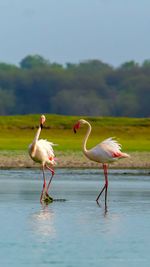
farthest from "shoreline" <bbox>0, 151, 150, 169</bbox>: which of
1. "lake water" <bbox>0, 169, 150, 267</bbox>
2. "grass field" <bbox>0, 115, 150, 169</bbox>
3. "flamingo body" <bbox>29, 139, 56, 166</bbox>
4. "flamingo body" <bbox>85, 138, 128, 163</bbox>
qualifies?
"flamingo body" <bbox>85, 138, 128, 163</bbox>

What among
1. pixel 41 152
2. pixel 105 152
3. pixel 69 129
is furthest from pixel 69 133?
pixel 105 152

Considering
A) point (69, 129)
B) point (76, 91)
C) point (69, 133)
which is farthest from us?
point (76, 91)

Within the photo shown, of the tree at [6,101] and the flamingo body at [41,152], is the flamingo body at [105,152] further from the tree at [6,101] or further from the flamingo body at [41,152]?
the tree at [6,101]

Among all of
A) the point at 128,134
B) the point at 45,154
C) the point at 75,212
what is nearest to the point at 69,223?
the point at 75,212

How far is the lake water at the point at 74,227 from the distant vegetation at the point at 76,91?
1975 inches

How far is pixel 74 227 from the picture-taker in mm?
14469

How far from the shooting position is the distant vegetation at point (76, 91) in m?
73.3

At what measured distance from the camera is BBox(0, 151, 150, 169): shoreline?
31.4 m

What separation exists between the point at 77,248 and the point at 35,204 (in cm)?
563

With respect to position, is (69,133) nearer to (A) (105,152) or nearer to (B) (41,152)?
(B) (41,152)

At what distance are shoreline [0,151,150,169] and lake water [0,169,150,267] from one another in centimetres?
822

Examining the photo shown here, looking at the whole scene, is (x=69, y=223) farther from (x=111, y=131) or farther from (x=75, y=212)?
(x=111, y=131)

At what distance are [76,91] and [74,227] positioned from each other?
62.2 metres

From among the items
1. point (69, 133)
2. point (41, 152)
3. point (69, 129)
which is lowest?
point (41, 152)
